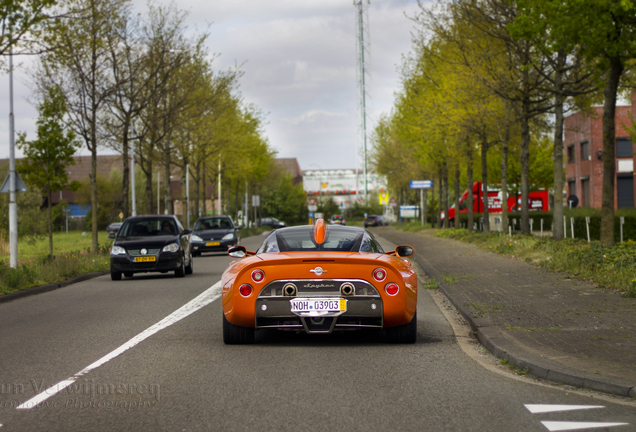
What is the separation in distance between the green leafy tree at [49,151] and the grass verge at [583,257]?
53.6ft

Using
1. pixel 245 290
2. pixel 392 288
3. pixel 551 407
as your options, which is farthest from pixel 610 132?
pixel 551 407

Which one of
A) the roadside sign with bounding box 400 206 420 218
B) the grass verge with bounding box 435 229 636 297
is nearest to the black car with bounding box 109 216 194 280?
the grass verge with bounding box 435 229 636 297

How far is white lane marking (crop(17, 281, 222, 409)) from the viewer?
18.4ft

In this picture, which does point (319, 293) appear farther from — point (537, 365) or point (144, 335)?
point (144, 335)

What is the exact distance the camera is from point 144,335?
344 inches

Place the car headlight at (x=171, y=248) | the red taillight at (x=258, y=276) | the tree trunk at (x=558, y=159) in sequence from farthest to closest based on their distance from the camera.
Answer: the tree trunk at (x=558, y=159) → the car headlight at (x=171, y=248) → the red taillight at (x=258, y=276)

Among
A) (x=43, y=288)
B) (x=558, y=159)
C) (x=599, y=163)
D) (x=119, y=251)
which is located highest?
(x=599, y=163)

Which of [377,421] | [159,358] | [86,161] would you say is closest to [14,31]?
[159,358]

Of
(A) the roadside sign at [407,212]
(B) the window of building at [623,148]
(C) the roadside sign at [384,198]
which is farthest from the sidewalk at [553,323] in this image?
(C) the roadside sign at [384,198]

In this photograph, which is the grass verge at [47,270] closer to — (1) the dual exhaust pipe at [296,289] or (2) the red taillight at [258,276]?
(2) the red taillight at [258,276]

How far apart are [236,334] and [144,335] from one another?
4.68 ft

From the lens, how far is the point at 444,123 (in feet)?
87.5

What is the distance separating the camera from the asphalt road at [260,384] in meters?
4.90

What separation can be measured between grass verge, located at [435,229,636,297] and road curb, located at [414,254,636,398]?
3.56 metres
